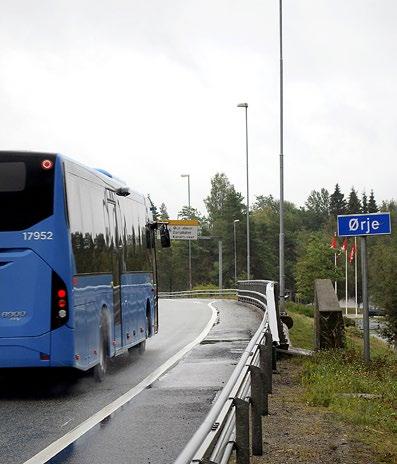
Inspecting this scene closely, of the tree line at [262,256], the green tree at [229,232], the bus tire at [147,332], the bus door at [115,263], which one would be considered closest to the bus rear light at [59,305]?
the bus door at [115,263]

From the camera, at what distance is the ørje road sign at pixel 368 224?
55.3ft

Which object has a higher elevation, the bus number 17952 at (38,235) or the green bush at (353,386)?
the bus number 17952 at (38,235)

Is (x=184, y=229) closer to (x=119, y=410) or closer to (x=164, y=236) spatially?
(x=164, y=236)

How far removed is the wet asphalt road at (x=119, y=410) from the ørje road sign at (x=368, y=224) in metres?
3.04

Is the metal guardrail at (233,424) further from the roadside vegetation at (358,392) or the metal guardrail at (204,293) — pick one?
the metal guardrail at (204,293)

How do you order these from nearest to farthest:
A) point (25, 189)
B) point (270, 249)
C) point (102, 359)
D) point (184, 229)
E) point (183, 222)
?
point (25, 189)
point (102, 359)
point (183, 222)
point (184, 229)
point (270, 249)

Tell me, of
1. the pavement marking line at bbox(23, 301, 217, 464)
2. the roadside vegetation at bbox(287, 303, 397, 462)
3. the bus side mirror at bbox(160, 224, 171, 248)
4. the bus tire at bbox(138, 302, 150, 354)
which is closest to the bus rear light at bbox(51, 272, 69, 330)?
the pavement marking line at bbox(23, 301, 217, 464)

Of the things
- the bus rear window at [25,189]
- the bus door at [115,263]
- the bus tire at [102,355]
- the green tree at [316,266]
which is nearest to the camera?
the bus rear window at [25,189]

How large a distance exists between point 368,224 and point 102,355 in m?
5.13

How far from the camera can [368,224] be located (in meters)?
16.9

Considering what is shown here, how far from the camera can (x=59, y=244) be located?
40.9 ft

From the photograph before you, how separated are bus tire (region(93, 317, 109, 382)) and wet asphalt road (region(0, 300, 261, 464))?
140mm

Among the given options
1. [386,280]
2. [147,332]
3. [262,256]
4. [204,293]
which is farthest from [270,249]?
[147,332]

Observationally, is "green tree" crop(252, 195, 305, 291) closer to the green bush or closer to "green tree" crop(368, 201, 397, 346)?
"green tree" crop(368, 201, 397, 346)
